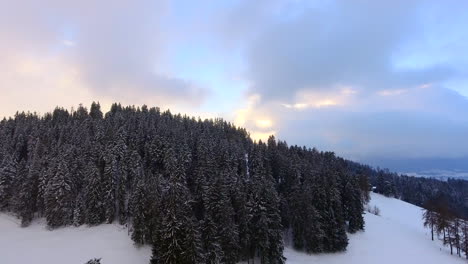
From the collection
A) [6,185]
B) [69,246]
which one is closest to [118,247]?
[69,246]

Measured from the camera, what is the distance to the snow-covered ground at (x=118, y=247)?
63594 millimetres

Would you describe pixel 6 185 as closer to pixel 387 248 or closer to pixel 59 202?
pixel 59 202

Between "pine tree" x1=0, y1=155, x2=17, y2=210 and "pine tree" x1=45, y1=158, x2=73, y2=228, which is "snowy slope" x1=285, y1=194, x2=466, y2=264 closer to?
"pine tree" x1=45, y1=158, x2=73, y2=228

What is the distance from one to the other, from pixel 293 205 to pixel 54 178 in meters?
56.6

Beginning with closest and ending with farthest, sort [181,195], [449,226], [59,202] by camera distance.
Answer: [181,195]
[59,202]
[449,226]

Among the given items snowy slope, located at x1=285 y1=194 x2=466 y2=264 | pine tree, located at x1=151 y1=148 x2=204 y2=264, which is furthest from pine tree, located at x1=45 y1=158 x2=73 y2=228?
snowy slope, located at x1=285 y1=194 x2=466 y2=264

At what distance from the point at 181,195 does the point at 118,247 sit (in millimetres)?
17108

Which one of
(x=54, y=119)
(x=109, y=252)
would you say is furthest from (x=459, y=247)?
(x=54, y=119)

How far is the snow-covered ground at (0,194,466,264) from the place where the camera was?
63594mm

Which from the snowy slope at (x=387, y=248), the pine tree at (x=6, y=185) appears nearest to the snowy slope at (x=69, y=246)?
the pine tree at (x=6, y=185)

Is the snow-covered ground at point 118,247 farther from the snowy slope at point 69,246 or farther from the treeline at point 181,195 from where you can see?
the treeline at point 181,195

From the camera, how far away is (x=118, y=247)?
65.8m

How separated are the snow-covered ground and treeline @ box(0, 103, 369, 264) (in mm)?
2800

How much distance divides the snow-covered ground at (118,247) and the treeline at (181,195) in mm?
2800
